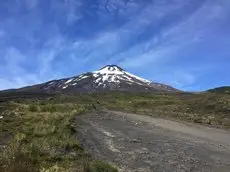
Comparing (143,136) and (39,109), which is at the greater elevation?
(39,109)

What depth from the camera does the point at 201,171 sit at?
685 inches

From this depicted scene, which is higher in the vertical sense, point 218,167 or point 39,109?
point 39,109

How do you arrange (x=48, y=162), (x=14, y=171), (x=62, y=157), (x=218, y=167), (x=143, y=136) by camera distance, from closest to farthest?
1. (x=14, y=171)
2. (x=48, y=162)
3. (x=62, y=157)
4. (x=218, y=167)
5. (x=143, y=136)

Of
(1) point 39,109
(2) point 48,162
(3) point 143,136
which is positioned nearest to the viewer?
(2) point 48,162

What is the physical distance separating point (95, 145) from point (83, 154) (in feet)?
15.5

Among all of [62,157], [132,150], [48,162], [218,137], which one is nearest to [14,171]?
[48,162]

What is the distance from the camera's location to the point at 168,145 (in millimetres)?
25281

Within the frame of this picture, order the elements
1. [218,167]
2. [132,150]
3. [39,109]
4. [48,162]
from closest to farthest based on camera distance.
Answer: [48,162], [218,167], [132,150], [39,109]

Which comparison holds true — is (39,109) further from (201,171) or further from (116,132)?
(201,171)

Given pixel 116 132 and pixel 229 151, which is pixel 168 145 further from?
pixel 116 132

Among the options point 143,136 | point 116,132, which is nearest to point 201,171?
point 143,136

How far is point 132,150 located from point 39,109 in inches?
1549

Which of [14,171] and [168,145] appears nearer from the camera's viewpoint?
[14,171]

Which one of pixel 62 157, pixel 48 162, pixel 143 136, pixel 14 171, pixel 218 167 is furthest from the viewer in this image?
pixel 143 136
